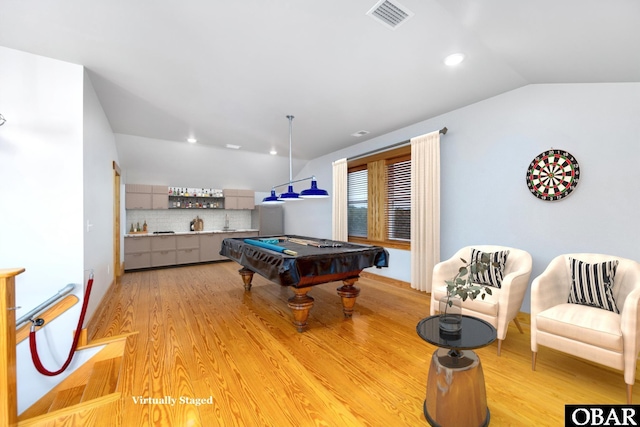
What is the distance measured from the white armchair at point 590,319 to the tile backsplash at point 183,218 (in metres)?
7.07

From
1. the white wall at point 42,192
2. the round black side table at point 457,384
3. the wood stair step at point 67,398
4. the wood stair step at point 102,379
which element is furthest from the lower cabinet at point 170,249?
the round black side table at point 457,384

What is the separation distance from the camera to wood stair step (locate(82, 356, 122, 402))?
7.40 feet

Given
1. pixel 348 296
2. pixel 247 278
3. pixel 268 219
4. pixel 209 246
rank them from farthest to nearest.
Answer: pixel 268 219, pixel 209 246, pixel 247 278, pixel 348 296

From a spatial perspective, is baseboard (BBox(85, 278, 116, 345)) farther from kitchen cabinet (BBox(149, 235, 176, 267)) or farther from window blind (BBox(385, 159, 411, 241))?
window blind (BBox(385, 159, 411, 241))

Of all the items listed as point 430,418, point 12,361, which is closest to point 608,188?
point 430,418

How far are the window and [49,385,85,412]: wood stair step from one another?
4.40 metres

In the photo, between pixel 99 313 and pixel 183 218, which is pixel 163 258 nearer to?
pixel 183 218

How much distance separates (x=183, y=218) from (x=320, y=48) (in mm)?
6024

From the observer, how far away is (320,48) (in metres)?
2.59

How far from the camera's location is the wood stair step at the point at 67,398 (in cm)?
223

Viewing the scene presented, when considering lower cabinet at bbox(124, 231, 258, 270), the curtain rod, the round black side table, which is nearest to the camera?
the round black side table

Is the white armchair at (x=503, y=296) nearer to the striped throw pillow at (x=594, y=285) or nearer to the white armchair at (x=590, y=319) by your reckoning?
the white armchair at (x=590, y=319)

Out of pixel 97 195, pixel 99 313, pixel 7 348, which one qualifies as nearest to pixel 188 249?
pixel 99 313

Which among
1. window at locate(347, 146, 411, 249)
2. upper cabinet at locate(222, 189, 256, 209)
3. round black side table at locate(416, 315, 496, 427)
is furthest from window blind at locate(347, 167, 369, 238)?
round black side table at locate(416, 315, 496, 427)
